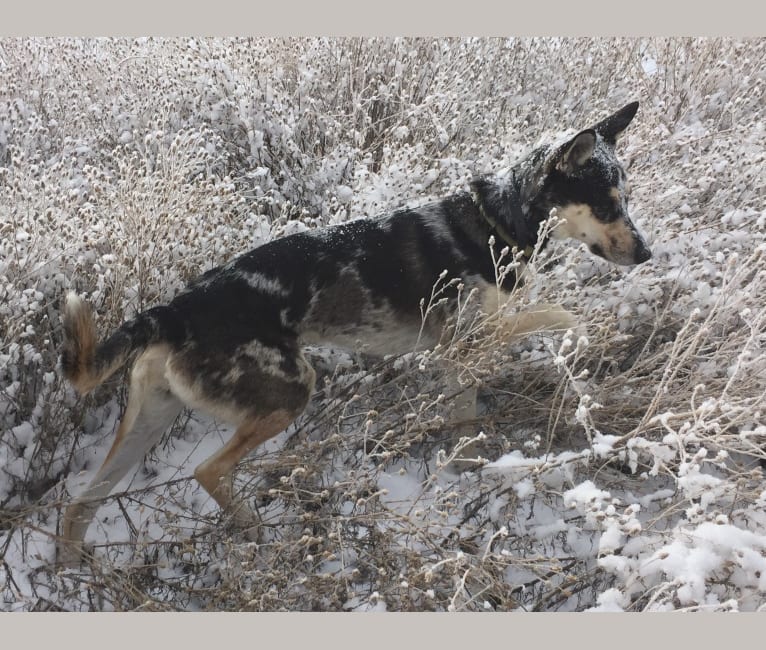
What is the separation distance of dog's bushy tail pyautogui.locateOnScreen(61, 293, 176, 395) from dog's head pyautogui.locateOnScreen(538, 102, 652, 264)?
6.93 ft

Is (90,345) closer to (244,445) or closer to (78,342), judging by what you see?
(78,342)

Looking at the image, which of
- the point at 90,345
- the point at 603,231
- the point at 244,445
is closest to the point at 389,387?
the point at 244,445

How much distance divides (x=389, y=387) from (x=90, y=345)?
1.52 m

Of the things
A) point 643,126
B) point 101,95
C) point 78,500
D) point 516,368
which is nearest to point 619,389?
point 516,368

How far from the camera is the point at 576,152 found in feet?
10.6

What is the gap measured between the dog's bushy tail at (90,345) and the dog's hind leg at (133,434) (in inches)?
3.5

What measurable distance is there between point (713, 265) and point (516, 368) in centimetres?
136

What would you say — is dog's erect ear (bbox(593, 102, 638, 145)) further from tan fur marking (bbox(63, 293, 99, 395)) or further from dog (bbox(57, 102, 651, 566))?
tan fur marking (bbox(63, 293, 99, 395))

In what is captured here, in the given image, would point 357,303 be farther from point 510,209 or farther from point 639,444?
point 639,444

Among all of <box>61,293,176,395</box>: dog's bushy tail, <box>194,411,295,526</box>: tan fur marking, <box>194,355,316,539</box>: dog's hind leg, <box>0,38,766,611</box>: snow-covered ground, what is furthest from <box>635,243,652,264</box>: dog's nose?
<box>61,293,176,395</box>: dog's bushy tail

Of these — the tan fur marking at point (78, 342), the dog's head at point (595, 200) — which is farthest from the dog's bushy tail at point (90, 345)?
the dog's head at point (595, 200)

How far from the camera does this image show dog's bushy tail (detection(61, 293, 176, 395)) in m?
2.54

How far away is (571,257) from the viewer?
304 centimetres

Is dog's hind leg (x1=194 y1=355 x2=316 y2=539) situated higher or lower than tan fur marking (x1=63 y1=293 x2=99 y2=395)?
lower
